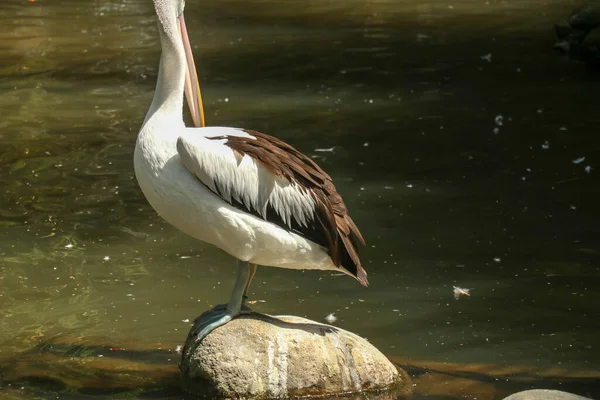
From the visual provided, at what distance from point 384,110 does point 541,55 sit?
118 inches

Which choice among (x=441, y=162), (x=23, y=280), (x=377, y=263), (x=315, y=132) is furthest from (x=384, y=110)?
(x=23, y=280)

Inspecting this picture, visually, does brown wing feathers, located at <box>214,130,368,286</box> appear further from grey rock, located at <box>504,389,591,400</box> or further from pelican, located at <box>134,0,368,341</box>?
grey rock, located at <box>504,389,591,400</box>

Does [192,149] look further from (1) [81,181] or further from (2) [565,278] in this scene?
(1) [81,181]

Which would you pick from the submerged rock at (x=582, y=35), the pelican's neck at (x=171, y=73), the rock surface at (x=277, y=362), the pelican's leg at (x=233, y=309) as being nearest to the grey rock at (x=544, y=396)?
the rock surface at (x=277, y=362)

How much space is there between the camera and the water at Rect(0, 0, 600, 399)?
5.05 meters

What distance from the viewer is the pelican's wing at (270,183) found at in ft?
14.0

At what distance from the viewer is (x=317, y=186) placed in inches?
178

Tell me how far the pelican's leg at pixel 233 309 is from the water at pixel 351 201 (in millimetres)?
359

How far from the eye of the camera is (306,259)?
4.50 meters

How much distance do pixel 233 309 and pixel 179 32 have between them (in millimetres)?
1236

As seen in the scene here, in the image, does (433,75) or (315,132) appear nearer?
(315,132)

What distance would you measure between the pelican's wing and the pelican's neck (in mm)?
147

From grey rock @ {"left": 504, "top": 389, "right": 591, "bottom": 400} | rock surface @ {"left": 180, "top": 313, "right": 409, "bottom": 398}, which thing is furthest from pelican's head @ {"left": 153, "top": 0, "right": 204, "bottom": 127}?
grey rock @ {"left": 504, "top": 389, "right": 591, "bottom": 400}

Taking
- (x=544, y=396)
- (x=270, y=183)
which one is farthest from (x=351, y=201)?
(x=544, y=396)
